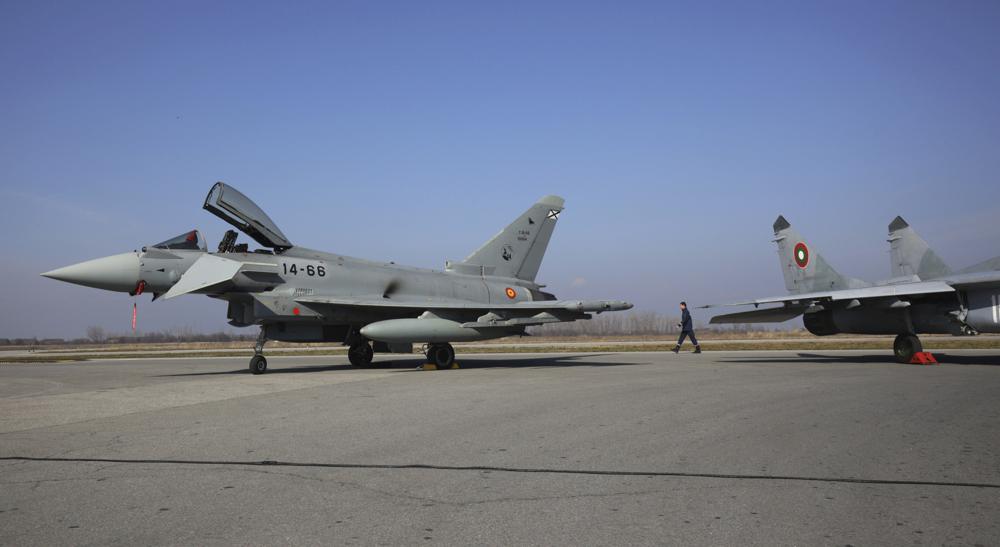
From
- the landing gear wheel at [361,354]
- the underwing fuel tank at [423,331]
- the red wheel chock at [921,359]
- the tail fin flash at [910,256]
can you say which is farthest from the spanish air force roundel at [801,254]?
the landing gear wheel at [361,354]

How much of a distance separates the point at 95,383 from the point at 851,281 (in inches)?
700

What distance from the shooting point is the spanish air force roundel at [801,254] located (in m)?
19.2

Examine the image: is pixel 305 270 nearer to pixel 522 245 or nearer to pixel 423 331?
pixel 423 331

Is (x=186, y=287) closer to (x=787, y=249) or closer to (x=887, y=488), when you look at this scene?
(x=887, y=488)

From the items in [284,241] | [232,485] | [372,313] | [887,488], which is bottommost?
[887,488]

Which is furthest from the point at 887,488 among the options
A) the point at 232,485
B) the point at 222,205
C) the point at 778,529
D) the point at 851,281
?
the point at 851,281

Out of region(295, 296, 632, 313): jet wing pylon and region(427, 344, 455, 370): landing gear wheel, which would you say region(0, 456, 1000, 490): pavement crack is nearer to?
region(295, 296, 632, 313): jet wing pylon

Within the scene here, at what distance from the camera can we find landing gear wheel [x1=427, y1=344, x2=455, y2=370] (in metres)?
16.0

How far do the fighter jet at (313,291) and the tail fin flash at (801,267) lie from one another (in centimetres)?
650

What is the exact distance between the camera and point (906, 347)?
51.6ft

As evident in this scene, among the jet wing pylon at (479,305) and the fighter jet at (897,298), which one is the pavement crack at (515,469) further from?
the fighter jet at (897,298)

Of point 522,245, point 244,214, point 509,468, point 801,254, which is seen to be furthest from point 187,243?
point 801,254

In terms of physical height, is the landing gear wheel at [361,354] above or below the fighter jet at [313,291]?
below

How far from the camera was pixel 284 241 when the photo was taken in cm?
1545
